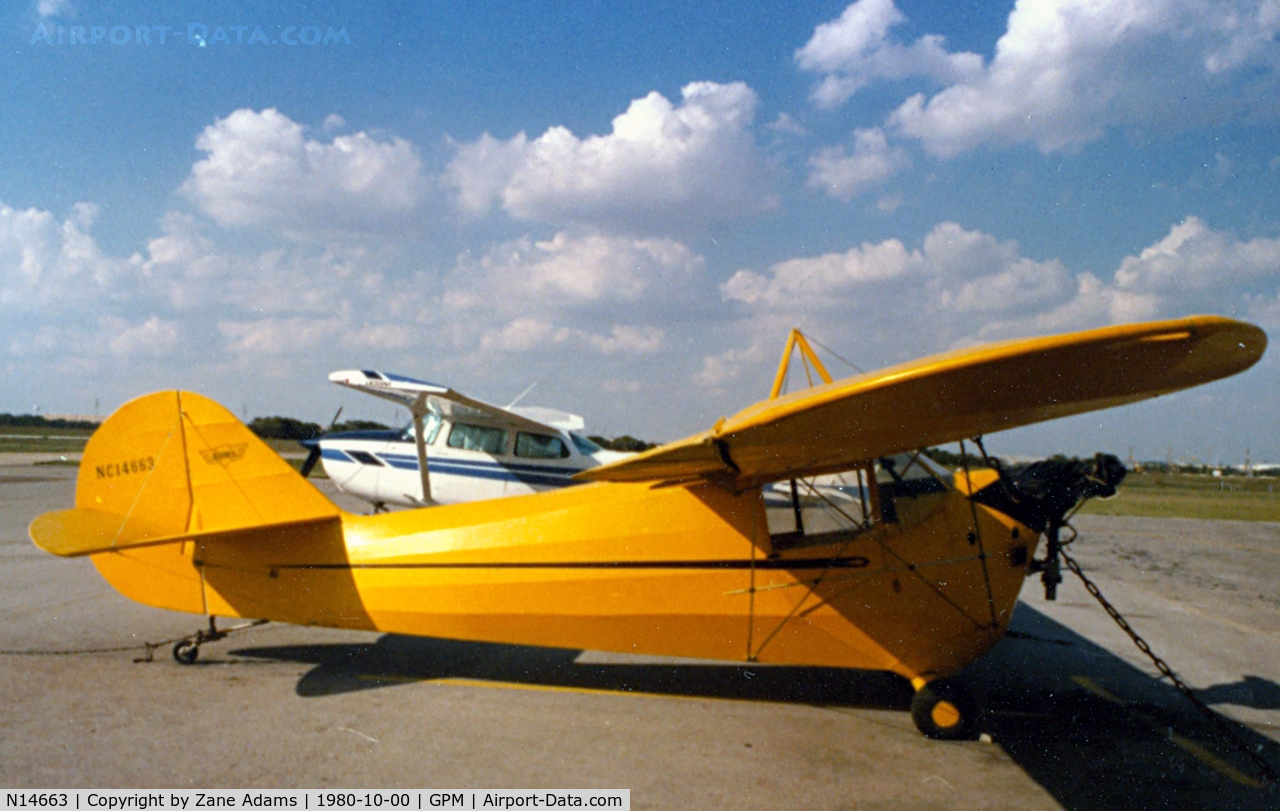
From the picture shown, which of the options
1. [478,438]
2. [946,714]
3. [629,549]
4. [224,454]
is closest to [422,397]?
[478,438]

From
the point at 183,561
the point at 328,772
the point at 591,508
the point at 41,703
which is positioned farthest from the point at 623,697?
the point at 41,703

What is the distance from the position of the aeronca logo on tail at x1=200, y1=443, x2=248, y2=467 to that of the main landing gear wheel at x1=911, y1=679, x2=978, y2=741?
5203 mm

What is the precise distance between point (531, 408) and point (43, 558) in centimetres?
730

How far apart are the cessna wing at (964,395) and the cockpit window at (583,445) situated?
20.9ft

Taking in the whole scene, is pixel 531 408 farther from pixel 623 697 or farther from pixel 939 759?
pixel 939 759

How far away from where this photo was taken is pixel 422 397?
9125 mm

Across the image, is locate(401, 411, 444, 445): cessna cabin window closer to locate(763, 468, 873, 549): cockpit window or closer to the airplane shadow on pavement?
the airplane shadow on pavement

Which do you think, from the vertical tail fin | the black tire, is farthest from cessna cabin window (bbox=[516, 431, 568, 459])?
the black tire

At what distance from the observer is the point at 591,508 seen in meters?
4.87

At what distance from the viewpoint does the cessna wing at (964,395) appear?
261 centimetres

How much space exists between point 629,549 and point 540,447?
225 inches

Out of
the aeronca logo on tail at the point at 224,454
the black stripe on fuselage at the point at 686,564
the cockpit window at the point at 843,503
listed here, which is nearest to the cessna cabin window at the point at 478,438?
the aeronca logo on tail at the point at 224,454
